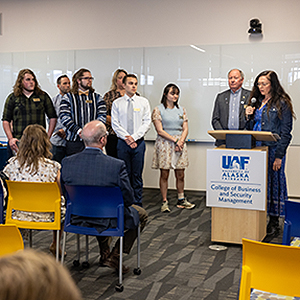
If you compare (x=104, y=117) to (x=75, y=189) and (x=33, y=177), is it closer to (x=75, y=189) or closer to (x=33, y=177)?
(x=33, y=177)

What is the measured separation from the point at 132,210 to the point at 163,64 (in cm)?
420

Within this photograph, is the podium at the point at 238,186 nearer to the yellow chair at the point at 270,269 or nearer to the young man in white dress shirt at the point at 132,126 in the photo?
the young man in white dress shirt at the point at 132,126

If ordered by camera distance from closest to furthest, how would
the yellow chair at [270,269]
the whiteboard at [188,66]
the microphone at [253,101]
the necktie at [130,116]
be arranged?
1. the yellow chair at [270,269]
2. the microphone at [253,101]
3. the necktie at [130,116]
4. the whiteboard at [188,66]

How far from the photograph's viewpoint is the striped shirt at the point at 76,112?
5398mm

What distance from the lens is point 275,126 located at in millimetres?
4457

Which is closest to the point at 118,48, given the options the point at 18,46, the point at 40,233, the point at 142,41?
the point at 142,41

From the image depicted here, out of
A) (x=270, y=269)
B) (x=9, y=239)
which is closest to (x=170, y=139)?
(x=9, y=239)

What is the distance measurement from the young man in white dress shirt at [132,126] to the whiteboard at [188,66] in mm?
1382

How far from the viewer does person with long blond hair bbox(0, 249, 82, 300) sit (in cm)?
64

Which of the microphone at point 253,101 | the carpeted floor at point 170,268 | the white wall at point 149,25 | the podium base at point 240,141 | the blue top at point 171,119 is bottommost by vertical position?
the carpeted floor at point 170,268

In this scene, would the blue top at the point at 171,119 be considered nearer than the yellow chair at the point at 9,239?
No

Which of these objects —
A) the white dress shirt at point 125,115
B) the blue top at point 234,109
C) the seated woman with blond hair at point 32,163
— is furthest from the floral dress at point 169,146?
the seated woman with blond hair at point 32,163

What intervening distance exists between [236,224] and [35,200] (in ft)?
6.73

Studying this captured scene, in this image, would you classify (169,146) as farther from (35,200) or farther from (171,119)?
(35,200)
